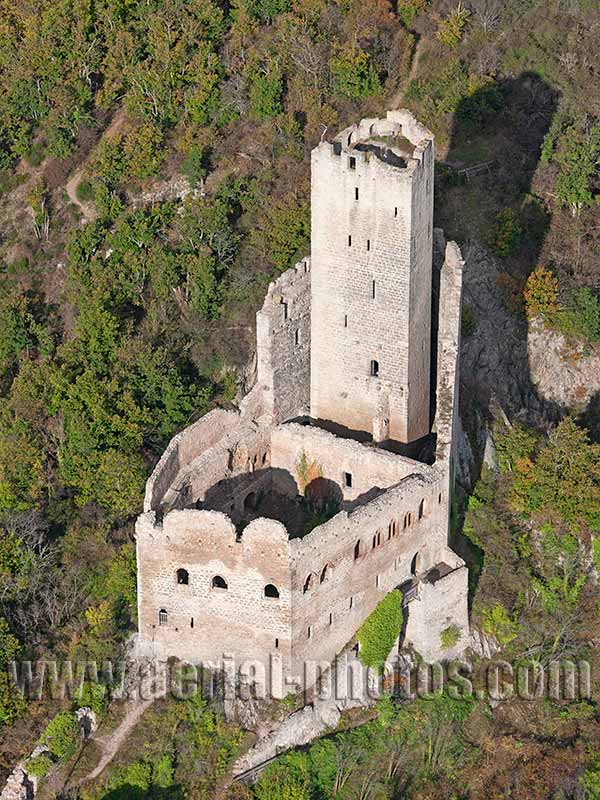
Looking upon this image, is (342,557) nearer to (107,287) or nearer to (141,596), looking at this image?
(141,596)

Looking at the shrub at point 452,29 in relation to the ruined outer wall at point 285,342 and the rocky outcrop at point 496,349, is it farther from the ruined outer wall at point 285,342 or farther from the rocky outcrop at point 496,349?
the ruined outer wall at point 285,342

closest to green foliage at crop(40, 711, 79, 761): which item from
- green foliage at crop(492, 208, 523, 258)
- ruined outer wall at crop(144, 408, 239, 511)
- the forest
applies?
the forest

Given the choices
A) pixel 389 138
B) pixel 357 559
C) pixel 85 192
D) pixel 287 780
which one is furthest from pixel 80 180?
pixel 287 780

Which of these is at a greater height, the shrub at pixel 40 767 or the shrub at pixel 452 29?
the shrub at pixel 452 29

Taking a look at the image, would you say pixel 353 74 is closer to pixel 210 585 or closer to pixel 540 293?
pixel 540 293

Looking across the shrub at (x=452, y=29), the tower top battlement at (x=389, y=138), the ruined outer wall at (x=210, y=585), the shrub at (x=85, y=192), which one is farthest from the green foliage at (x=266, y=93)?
the ruined outer wall at (x=210, y=585)

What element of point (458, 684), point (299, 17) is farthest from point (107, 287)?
point (458, 684)

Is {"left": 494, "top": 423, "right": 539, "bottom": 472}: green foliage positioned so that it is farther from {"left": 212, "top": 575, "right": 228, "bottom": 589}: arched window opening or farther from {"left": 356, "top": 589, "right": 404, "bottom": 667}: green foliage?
{"left": 212, "top": 575, "right": 228, "bottom": 589}: arched window opening
